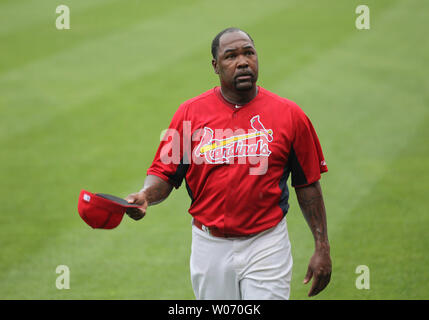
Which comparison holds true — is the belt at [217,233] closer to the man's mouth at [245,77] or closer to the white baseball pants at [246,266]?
the white baseball pants at [246,266]

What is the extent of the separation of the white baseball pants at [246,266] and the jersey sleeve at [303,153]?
374 millimetres

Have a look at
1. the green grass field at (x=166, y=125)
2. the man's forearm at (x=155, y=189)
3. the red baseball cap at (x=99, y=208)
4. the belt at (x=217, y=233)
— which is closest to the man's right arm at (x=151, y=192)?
the man's forearm at (x=155, y=189)

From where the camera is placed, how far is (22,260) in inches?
287

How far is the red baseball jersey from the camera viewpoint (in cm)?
410

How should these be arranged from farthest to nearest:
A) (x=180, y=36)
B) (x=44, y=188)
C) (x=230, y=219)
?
(x=180, y=36) < (x=44, y=188) < (x=230, y=219)

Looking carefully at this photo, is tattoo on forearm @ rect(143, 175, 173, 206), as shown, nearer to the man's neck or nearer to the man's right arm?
the man's right arm

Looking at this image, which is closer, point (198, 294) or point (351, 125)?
point (198, 294)

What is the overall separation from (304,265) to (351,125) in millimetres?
4675

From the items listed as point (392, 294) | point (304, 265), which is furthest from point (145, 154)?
point (392, 294)

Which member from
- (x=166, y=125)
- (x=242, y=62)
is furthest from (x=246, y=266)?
(x=166, y=125)

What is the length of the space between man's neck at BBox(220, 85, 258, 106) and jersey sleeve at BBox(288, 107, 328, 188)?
0.31 metres

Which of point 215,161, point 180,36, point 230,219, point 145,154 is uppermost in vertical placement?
point 180,36

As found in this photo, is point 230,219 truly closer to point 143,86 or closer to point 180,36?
point 143,86

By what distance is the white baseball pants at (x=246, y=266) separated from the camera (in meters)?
4.12
